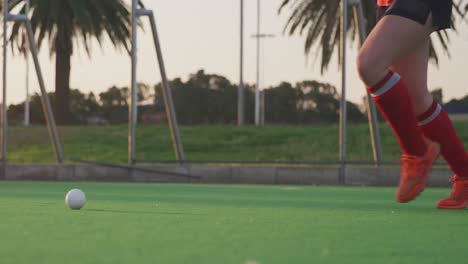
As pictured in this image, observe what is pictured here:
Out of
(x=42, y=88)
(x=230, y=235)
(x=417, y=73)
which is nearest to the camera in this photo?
(x=230, y=235)

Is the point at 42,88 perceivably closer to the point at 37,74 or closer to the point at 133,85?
the point at 37,74

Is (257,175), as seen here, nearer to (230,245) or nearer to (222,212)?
(222,212)

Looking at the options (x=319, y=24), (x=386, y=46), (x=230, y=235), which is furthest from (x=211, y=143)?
(x=230, y=235)

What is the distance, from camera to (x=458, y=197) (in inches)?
230

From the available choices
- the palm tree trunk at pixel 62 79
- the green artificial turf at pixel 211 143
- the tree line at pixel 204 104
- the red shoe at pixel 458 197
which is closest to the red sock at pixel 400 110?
the red shoe at pixel 458 197

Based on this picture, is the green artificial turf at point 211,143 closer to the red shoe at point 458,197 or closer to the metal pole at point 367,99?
the metal pole at point 367,99

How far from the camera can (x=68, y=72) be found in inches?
1144

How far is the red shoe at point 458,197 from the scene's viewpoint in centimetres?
582

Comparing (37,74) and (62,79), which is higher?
(62,79)

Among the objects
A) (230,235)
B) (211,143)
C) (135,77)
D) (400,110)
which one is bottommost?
(211,143)

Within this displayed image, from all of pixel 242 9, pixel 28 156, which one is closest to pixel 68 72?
pixel 28 156

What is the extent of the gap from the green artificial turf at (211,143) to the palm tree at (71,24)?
2.12 metres

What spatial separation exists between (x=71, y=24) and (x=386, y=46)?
23.4 meters

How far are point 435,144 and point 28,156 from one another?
22.4m
